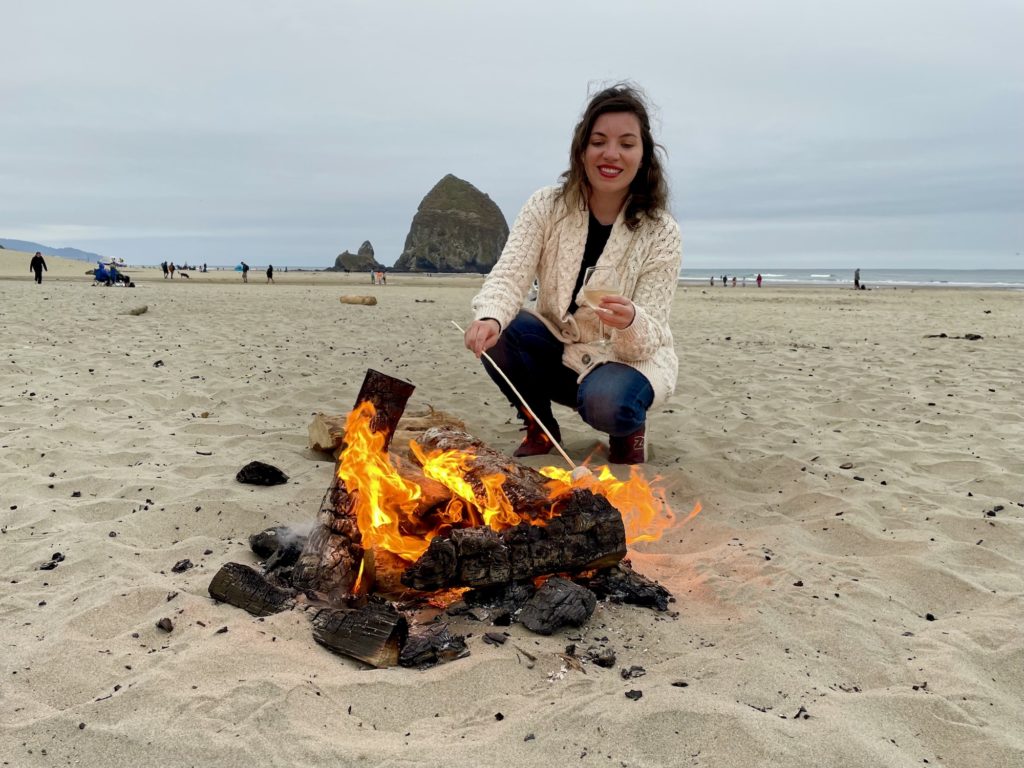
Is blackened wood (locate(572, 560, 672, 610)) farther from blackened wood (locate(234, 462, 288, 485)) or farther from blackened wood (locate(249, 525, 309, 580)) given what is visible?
blackened wood (locate(234, 462, 288, 485))

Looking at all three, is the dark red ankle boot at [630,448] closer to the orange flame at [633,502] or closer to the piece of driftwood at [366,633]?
the orange flame at [633,502]

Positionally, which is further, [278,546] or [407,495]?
[278,546]

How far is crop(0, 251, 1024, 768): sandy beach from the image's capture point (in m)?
2.01

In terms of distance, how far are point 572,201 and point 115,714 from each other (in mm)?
3597

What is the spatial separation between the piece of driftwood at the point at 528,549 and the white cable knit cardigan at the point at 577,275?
1518 mm

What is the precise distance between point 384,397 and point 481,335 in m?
0.88

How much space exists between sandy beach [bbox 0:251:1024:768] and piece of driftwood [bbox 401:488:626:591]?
8.7 inches

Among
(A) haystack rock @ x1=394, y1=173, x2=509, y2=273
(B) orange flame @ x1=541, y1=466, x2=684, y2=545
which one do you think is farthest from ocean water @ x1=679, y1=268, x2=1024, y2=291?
(B) orange flame @ x1=541, y1=466, x2=684, y2=545

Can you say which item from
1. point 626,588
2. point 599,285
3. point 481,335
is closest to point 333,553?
point 626,588

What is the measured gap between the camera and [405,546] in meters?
2.93

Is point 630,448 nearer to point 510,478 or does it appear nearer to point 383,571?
point 510,478

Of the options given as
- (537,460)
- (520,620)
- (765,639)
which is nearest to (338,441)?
(537,460)

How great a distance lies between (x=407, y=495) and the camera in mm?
3020

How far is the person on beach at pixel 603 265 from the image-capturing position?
408 centimetres
